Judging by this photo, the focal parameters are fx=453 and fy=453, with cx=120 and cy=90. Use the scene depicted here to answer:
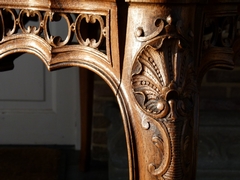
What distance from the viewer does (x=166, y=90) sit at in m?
0.67

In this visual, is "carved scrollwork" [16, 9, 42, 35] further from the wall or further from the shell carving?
the wall

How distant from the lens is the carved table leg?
672 millimetres

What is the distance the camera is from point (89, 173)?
1.71m

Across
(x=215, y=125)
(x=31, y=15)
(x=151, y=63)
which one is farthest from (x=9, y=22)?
(x=215, y=125)

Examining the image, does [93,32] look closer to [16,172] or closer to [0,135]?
[16,172]

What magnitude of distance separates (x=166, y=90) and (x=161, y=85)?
0.4 inches

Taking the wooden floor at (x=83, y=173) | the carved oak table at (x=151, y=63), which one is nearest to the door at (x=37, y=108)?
the wooden floor at (x=83, y=173)

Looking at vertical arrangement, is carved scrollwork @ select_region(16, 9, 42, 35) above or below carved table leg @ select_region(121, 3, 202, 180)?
above


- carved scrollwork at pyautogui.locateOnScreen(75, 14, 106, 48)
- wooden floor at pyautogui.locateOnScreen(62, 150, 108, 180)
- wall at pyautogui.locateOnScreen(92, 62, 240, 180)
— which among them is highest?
carved scrollwork at pyautogui.locateOnScreen(75, 14, 106, 48)

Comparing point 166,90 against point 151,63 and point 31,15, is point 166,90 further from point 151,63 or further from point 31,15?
point 31,15

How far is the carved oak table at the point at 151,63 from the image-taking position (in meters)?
0.67

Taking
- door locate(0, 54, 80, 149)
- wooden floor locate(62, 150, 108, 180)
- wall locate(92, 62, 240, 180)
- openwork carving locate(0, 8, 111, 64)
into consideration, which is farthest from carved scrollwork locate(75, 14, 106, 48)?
door locate(0, 54, 80, 149)

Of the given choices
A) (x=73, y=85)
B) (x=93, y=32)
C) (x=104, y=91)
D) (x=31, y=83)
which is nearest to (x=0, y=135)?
(x=31, y=83)

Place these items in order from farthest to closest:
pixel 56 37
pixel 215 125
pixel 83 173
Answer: pixel 83 173, pixel 215 125, pixel 56 37
